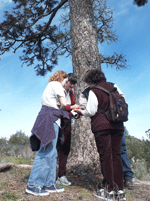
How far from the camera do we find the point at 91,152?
396 cm

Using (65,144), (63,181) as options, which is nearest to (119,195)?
(63,181)

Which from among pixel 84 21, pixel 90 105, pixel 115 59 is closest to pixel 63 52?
pixel 115 59

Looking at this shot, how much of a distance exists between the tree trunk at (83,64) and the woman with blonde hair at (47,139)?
1.30m

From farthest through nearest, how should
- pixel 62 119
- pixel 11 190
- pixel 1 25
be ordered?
pixel 1 25 < pixel 62 119 < pixel 11 190

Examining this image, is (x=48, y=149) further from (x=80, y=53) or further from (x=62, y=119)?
(x=80, y=53)

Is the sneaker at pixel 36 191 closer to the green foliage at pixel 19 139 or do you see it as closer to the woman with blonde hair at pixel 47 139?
the woman with blonde hair at pixel 47 139

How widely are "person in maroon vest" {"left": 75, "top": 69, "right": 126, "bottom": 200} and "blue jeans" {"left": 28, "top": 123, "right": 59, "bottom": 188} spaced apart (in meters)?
0.63

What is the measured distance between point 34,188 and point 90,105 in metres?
1.37

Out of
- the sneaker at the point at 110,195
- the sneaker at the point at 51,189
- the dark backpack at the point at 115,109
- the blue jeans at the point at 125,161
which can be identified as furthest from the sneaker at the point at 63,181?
the dark backpack at the point at 115,109

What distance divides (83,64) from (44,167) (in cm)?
278

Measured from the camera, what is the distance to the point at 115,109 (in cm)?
249

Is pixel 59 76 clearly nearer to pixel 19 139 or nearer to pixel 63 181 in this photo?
pixel 63 181

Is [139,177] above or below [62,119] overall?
below

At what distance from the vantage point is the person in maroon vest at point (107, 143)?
2469 millimetres
